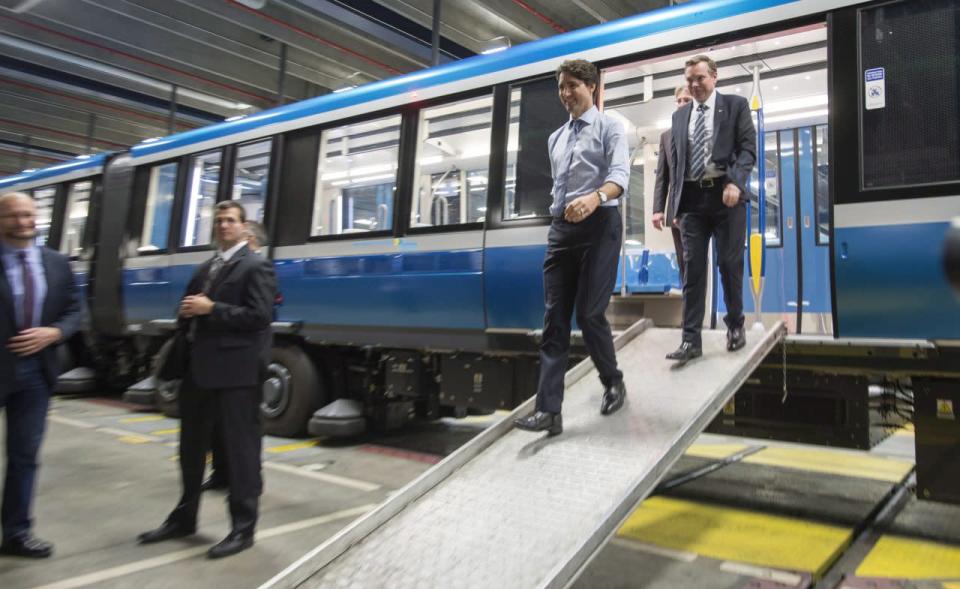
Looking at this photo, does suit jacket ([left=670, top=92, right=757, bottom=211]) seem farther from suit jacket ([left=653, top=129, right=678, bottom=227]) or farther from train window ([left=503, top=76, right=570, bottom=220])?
train window ([left=503, top=76, right=570, bottom=220])

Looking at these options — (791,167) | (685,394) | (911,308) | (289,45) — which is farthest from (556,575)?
(289,45)

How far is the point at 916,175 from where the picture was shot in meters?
3.32

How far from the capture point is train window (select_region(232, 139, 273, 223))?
250 inches

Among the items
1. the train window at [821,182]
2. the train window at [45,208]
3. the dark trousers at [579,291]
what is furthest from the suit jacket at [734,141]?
the train window at [45,208]

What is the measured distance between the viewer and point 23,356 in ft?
10.5

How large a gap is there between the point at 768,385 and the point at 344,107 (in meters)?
4.12

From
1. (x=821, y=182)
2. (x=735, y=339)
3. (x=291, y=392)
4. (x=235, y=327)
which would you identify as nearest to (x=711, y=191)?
(x=735, y=339)

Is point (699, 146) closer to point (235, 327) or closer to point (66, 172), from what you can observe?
point (235, 327)

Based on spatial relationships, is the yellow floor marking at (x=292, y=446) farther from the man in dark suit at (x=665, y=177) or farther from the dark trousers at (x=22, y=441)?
the man in dark suit at (x=665, y=177)

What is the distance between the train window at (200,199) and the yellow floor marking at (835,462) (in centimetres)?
581

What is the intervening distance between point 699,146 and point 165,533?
147 inches

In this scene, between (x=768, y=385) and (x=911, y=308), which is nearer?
(x=911, y=308)

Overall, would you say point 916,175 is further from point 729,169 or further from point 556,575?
point 556,575

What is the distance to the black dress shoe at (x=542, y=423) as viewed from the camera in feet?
10.8
